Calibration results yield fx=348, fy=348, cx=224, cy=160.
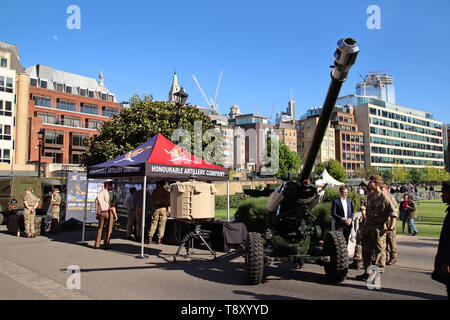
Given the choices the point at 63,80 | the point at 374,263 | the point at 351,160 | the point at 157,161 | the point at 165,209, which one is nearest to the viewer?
the point at 374,263

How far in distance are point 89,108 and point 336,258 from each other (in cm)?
6966

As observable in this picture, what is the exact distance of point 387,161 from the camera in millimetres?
116438

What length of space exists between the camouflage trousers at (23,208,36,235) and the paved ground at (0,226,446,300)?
2651 millimetres

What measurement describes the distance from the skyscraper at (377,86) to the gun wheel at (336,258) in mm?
183831

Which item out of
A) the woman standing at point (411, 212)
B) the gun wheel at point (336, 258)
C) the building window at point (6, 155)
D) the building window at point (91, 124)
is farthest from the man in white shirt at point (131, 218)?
the building window at point (91, 124)

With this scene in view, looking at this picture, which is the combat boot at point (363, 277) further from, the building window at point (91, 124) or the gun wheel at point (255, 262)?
the building window at point (91, 124)

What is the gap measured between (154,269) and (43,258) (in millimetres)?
3447

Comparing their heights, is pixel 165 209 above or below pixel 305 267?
above

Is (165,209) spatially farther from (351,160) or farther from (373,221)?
(351,160)

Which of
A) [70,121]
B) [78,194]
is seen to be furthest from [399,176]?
[78,194]

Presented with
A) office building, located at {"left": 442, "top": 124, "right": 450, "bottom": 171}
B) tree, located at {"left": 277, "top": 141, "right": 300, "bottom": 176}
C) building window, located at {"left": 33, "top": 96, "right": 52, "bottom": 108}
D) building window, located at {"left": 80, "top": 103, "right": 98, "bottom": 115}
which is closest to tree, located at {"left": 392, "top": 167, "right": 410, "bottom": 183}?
tree, located at {"left": 277, "top": 141, "right": 300, "bottom": 176}

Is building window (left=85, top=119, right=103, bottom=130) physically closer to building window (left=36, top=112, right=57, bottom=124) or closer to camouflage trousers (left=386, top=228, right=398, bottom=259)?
building window (left=36, top=112, right=57, bottom=124)

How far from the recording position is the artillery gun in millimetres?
6625

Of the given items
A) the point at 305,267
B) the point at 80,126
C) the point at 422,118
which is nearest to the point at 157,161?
the point at 305,267
